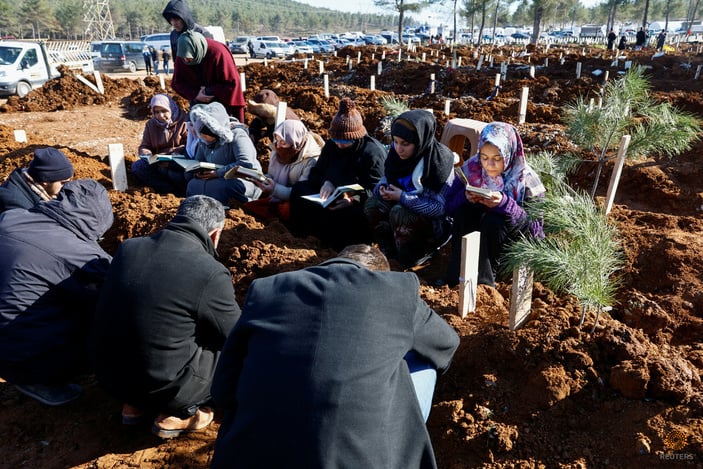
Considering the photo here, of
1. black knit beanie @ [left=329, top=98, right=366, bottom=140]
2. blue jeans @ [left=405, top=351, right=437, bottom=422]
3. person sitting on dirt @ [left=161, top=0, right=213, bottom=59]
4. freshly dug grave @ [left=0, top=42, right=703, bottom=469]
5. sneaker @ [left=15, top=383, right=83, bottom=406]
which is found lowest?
sneaker @ [left=15, top=383, right=83, bottom=406]

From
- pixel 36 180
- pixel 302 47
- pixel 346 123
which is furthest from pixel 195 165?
pixel 302 47

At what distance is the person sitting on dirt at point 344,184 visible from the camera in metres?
4.30

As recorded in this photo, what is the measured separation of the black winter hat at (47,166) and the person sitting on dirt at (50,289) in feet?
2.09

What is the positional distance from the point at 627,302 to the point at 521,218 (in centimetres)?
82

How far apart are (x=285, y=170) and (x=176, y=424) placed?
8.96ft

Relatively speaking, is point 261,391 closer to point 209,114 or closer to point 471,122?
point 209,114

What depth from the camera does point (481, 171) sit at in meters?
3.53

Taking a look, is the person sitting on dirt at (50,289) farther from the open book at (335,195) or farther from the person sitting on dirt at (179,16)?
the person sitting on dirt at (179,16)

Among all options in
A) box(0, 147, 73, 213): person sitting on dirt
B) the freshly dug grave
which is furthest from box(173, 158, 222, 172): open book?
box(0, 147, 73, 213): person sitting on dirt

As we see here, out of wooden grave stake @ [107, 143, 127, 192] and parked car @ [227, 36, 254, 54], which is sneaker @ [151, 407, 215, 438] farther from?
parked car @ [227, 36, 254, 54]

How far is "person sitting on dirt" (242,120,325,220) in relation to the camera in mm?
4559

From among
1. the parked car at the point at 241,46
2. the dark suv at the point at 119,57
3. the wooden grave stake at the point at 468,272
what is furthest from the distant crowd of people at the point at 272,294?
the parked car at the point at 241,46

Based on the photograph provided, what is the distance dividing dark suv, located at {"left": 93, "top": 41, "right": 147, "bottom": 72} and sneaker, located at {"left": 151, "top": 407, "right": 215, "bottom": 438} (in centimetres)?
2482

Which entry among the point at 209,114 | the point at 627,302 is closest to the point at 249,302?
the point at 627,302
